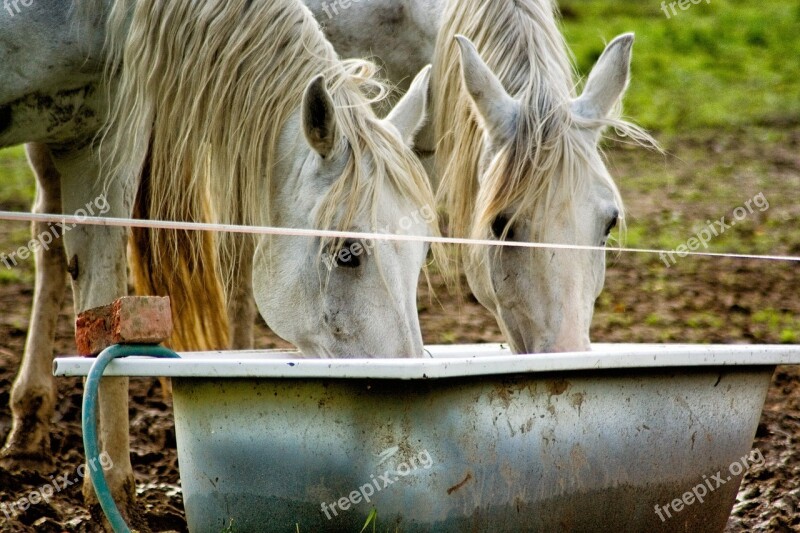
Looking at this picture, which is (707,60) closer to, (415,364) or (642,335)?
(642,335)

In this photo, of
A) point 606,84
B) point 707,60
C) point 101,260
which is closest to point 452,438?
point 606,84

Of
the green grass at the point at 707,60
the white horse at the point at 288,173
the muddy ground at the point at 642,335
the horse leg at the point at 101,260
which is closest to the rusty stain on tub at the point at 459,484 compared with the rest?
the white horse at the point at 288,173

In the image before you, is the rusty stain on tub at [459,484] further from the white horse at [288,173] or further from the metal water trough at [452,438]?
the white horse at [288,173]

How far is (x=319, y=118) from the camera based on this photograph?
2742 millimetres

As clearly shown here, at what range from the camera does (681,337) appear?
5.87m

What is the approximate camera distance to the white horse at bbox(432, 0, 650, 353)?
2887mm

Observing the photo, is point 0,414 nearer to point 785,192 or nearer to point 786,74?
point 785,192

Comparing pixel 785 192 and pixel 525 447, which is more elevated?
pixel 785 192

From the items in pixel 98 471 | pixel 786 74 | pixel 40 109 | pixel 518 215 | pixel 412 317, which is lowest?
pixel 98 471

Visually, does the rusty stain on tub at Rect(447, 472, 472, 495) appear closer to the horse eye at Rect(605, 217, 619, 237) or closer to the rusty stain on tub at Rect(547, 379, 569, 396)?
the rusty stain on tub at Rect(547, 379, 569, 396)

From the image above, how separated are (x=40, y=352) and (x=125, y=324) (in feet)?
6.32

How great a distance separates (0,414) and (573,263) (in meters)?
2.66

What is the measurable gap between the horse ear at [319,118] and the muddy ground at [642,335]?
550 mm

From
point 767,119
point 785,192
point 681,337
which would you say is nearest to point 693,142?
point 767,119
